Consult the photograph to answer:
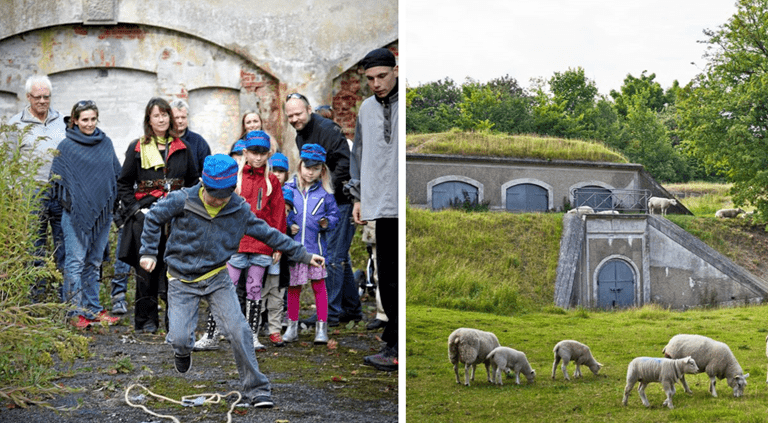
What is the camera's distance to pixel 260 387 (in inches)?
188

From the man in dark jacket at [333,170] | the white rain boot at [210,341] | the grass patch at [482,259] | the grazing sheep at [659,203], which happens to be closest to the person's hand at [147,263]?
the grass patch at [482,259]

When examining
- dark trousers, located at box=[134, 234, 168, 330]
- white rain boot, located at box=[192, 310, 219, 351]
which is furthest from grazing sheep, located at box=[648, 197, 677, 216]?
dark trousers, located at box=[134, 234, 168, 330]

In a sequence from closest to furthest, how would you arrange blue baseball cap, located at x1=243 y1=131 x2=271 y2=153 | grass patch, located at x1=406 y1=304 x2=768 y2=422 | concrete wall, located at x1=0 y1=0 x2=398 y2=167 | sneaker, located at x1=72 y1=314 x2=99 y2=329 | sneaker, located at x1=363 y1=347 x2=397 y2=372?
1. grass patch, located at x1=406 y1=304 x2=768 y2=422
2. sneaker, located at x1=363 y1=347 x2=397 y2=372
3. blue baseball cap, located at x1=243 y1=131 x2=271 y2=153
4. sneaker, located at x1=72 y1=314 x2=99 y2=329
5. concrete wall, located at x1=0 y1=0 x2=398 y2=167

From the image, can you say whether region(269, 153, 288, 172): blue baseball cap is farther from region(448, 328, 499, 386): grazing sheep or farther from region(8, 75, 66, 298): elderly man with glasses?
region(448, 328, 499, 386): grazing sheep

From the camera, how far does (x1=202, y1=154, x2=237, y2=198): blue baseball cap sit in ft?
14.9

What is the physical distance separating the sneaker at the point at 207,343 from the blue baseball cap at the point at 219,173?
6.15ft

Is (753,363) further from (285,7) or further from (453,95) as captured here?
(285,7)

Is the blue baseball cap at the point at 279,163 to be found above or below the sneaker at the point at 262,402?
above

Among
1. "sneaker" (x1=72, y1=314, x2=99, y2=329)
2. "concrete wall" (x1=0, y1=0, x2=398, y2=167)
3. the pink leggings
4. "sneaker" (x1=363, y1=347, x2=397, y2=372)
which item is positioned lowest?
"sneaker" (x1=363, y1=347, x2=397, y2=372)

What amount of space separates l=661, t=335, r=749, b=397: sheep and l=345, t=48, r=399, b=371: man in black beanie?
1429 mm

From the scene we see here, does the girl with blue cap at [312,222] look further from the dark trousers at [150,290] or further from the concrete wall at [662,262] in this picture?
the concrete wall at [662,262]

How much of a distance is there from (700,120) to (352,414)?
2.34 meters

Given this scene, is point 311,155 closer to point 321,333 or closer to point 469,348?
point 321,333

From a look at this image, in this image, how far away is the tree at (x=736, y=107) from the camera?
499 centimetres
